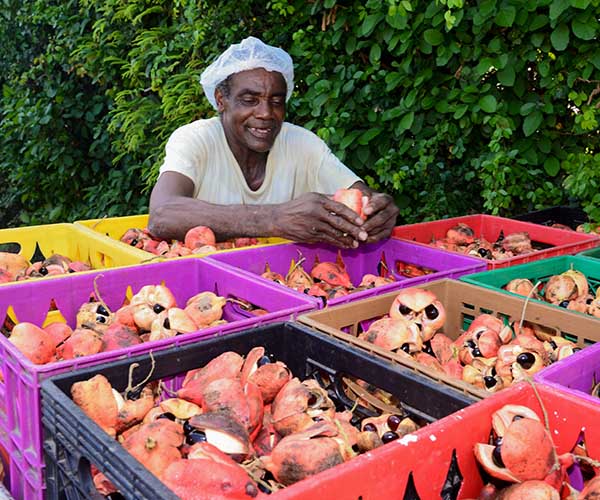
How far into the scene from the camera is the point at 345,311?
6.85 feet

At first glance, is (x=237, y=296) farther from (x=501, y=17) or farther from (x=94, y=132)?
(x=94, y=132)

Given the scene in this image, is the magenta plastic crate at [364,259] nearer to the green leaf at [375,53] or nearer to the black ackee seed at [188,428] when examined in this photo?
the black ackee seed at [188,428]

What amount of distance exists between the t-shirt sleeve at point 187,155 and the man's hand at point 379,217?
953 mm

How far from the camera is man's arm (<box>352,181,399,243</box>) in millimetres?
2832

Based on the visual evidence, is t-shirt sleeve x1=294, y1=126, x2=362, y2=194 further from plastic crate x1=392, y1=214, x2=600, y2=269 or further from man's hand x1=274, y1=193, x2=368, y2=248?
man's hand x1=274, y1=193, x2=368, y2=248

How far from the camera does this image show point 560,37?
347cm

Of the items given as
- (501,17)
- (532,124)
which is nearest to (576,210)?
(532,124)

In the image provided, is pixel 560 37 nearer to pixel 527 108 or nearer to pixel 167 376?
pixel 527 108

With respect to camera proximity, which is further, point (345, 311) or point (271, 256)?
point (271, 256)

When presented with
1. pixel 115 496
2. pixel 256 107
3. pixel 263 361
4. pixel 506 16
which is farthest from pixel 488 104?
pixel 115 496

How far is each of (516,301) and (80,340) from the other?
1.25m

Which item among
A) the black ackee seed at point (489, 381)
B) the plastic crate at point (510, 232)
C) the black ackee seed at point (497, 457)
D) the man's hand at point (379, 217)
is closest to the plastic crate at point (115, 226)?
the man's hand at point (379, 217)

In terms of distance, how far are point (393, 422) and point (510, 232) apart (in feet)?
6.90

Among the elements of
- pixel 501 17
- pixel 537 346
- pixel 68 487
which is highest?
pixel 501 17
